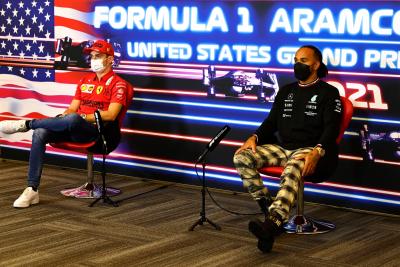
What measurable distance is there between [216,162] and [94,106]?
1.14 m

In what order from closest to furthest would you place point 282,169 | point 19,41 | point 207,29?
point 282,169 < point 207,29 < point 19,41

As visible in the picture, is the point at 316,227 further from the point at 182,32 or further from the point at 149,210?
the point at 182,32

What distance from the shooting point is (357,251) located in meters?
4.75

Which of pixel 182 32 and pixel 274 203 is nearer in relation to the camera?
pixel 274 203

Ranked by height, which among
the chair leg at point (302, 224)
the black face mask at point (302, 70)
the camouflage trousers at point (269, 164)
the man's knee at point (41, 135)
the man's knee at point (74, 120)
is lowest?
the chair leg at point (302, 224)

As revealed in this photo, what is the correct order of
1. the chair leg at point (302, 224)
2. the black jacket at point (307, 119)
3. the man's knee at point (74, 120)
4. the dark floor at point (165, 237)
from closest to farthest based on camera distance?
the dark floor at point (165, 237) < the black jacket at point (307, 119) < the chair leg at point (302, 224) < the man's knee at point (74, 120)

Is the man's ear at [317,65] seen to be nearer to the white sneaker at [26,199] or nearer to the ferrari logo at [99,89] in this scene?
the ferrari logo at [99,89]

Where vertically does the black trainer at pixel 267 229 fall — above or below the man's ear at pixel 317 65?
below

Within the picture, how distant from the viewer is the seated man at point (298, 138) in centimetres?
493

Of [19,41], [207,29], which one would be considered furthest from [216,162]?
[19,41]

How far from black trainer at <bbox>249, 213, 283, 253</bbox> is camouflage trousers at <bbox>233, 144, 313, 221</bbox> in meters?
0.17

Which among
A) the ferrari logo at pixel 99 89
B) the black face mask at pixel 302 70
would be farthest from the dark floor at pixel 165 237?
the black face mask at pixel 302 70

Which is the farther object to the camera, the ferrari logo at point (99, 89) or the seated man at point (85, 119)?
the ferrari logo at point (99, 89)

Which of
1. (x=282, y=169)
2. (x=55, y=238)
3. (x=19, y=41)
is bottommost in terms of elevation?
(x=55, y=238)
